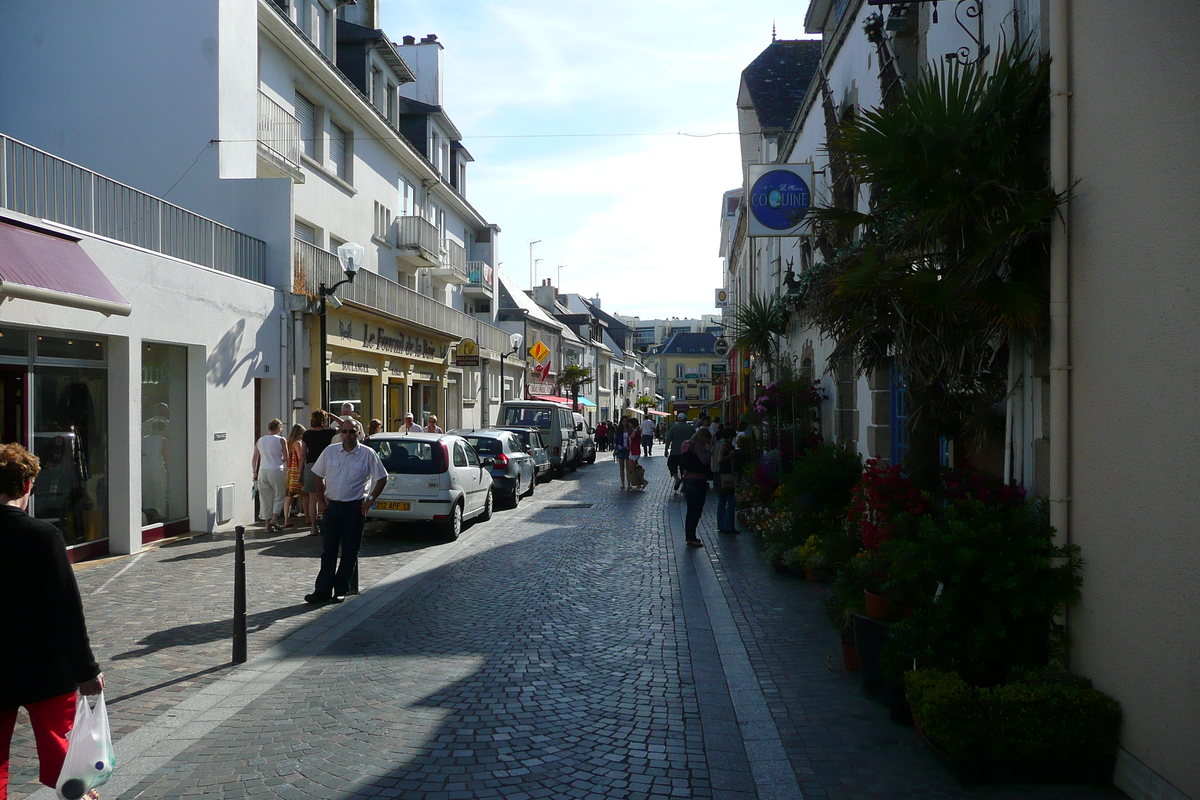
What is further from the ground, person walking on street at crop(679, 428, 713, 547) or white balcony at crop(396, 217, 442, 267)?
white balcony at crop(396, 217, 442, 267)

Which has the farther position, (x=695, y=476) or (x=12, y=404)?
(x=695, y=476)

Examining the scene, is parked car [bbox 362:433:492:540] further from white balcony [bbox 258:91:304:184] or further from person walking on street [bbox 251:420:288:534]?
white balcony [bbox 258:91:304:184]

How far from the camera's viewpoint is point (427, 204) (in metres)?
29.8

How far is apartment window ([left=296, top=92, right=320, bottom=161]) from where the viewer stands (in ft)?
64.0

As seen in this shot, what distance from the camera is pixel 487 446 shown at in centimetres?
1788

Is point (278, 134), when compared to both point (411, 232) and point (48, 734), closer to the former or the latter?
point (411, 232)

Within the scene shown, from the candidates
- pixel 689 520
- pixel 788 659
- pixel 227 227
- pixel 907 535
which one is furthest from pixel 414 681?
pixel 227 227

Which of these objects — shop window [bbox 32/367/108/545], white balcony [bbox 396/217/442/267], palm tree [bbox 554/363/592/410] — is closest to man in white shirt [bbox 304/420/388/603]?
shop window [bbox 32/367/108/545]

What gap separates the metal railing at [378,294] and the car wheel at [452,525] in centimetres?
560

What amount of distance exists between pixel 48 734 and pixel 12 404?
738cm

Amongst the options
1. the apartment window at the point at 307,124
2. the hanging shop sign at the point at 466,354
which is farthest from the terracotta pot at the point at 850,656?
the hanging shop sign at the point at 466,354

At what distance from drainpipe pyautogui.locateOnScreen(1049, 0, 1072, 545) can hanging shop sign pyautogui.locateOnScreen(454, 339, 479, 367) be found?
23017 millimetres

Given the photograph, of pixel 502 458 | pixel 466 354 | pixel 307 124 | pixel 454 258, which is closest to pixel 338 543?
pixel 502 458

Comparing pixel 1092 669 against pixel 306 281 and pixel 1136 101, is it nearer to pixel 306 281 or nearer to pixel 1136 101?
pixel 1136 101
